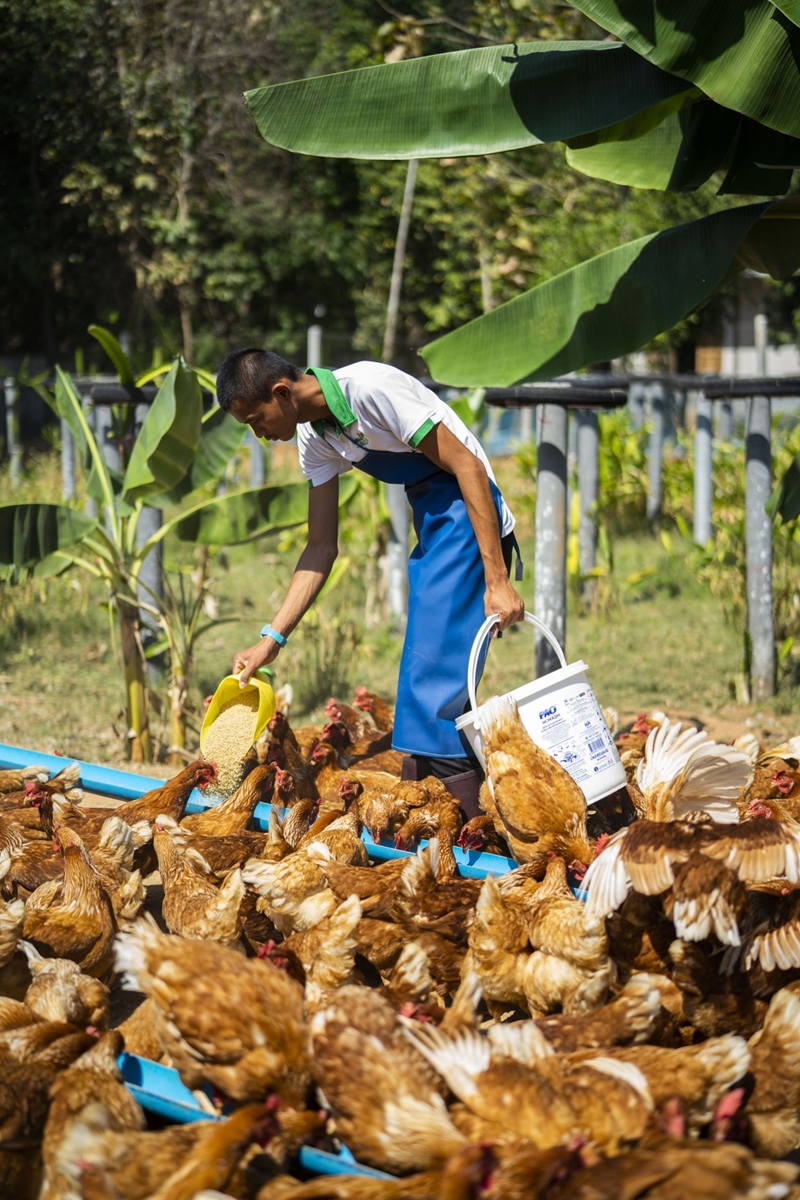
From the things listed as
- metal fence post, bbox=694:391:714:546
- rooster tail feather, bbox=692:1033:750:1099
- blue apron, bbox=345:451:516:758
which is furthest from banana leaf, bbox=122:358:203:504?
metal fence post, bbox=694:391:714:546

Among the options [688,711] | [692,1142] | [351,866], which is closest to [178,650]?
[351,866]

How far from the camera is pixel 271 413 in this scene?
3307mm

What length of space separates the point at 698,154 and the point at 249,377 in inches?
83.5

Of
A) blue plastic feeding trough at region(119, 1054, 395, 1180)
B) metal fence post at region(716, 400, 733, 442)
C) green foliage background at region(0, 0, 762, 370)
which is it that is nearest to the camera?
blue plastic feeding trough at region(119, 1054, 395, 1180)

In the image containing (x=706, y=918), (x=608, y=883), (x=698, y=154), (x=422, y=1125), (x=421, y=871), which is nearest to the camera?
(x=422, y=1125)

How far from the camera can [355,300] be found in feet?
78.1

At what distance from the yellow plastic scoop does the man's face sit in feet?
3.14

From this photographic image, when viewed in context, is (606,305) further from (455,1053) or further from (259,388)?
(455,1053)

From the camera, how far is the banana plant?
4562 millimetres

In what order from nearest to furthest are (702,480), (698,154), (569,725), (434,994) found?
1. (434,994)
2. (569,725)
3. (698,154)
4. (702,480)

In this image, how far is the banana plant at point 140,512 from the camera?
456cm

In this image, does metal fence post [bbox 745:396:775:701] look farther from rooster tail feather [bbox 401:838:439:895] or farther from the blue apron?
rooster tail feather [bbox 401:838:439:895]

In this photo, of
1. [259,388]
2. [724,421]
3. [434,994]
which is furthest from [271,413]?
[724,421]

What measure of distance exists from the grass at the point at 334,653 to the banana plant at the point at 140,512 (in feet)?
1.30
